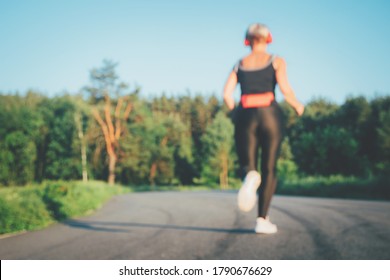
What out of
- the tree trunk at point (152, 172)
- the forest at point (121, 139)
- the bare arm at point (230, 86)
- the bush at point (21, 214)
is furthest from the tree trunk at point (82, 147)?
the bare arm at point (230, 86)

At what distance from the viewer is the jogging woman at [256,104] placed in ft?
10.6

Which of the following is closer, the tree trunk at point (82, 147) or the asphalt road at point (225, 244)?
the asphalt road at point (225, 244)

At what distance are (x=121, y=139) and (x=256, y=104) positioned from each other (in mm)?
45860

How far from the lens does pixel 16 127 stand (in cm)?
4762

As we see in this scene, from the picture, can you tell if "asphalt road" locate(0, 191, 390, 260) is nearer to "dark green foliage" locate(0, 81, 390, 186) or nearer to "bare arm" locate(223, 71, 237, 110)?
"bare arm" locate(223, 71, 237, 110)

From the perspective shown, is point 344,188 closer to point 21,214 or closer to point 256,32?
point 21,214

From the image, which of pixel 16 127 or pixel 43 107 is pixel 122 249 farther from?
pixel 43 107

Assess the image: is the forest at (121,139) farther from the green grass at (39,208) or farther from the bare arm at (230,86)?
the bare arm at (230,86)

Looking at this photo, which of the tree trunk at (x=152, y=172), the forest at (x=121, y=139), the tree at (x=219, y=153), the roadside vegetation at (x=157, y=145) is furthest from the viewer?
the tree at (x=219, y=153)

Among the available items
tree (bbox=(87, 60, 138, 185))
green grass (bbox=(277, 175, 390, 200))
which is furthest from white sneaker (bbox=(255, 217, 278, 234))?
tree (bbox=(87, 60, 138, 185))

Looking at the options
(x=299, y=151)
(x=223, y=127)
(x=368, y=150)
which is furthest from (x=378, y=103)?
(x=223, y=127)

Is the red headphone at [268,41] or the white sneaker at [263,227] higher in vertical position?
the red headphone at [268,41]

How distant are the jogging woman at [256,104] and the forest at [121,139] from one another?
28755 millimetres

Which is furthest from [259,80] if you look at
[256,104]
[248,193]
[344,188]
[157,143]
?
[157,143]
